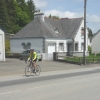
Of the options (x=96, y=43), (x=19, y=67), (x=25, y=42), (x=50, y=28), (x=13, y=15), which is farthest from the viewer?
(x=13, y=15)

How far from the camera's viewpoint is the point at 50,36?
42375 millimetres

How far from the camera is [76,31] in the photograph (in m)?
48.3

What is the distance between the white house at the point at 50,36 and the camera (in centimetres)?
4212

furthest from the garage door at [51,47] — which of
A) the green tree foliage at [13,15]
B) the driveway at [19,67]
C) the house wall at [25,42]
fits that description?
the green tree foliage at [13,15]

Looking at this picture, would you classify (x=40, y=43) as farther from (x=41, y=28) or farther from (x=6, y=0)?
(x=6, y=0)

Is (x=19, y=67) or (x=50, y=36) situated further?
(x=50, y=36)

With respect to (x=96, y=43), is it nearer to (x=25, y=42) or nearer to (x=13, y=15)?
(x=25, y=42)

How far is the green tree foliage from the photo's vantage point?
75.1 meters

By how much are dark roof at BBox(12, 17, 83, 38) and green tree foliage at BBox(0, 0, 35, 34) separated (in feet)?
90.5

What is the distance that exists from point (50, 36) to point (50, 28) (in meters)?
3.29

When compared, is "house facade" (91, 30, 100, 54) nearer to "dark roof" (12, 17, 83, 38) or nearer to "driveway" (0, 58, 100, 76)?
"dark roof" (12, 17, 83, 38)

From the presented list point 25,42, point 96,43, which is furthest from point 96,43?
point 25,42

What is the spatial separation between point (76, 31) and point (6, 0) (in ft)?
139

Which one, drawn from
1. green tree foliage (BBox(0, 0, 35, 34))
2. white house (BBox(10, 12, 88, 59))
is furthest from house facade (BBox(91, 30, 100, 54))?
green tree foliage (BBox(0, 0, 35, 34))
